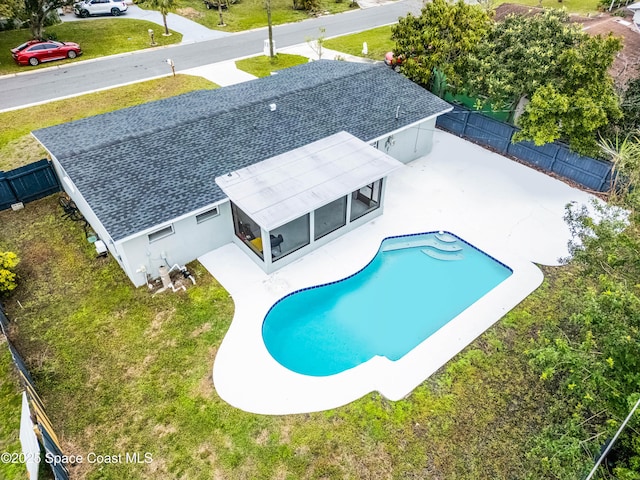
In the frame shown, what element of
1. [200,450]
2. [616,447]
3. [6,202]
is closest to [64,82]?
[6,202]

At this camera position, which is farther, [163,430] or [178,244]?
[178,244]


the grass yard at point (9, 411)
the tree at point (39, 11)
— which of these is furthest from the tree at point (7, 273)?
the tree at point (39, 11)

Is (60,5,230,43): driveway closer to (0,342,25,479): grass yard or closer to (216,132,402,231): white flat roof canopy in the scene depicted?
(216,132,402,231): white flat roof canopy

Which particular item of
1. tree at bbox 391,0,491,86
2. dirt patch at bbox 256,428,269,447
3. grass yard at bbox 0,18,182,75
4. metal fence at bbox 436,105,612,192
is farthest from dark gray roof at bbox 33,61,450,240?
grass yard at bbox 0,18,182,75

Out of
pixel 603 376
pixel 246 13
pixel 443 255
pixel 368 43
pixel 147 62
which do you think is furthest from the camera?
Answer: pixel 246 13

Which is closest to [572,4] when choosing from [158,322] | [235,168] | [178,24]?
[178,24]

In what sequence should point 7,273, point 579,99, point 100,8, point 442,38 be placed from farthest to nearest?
1. point 100,8
2. point 442,38
3. point 579,99
4. point 7,273

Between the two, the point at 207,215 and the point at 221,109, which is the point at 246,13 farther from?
the point at 207,215

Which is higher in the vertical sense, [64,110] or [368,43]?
[368,43]
